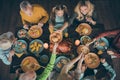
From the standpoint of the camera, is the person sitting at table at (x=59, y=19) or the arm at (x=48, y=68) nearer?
the arm at (x=48, y=68)

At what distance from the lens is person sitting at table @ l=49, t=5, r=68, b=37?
3569mm

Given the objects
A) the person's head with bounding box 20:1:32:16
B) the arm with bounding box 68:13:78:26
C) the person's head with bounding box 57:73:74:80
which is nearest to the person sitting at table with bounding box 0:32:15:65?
the person's head with bounding box 20:1:32:16

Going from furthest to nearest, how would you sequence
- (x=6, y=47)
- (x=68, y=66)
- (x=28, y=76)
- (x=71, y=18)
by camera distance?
1. (x=71, y=18)
2. (x=6, y=47)
3. (x=68, y=66)
4. (x=28, y=76)

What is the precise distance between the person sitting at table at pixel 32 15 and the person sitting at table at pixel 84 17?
368 mm

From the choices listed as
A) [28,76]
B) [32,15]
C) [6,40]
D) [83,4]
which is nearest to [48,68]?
[28,76]

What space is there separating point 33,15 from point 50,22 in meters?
0.25

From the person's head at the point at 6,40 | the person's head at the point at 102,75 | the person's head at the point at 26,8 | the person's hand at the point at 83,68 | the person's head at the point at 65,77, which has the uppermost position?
the person's head at the point at 26,8

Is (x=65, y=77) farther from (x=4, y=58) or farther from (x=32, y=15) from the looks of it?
(x=32, y=15)

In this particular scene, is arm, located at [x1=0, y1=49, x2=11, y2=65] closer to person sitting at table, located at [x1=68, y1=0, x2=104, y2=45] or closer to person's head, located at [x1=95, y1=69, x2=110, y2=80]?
person sitting at table, located at [x1=68, y1=0, x2=104, y2=45]

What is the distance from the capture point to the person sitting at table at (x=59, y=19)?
3569mm

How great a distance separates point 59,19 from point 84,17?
335mm

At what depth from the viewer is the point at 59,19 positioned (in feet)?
12.0

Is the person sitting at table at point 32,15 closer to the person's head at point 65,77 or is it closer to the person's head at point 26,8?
the person's head at point 26,8

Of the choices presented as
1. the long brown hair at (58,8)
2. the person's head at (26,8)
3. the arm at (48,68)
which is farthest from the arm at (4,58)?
the long brown hair at (58,8)
